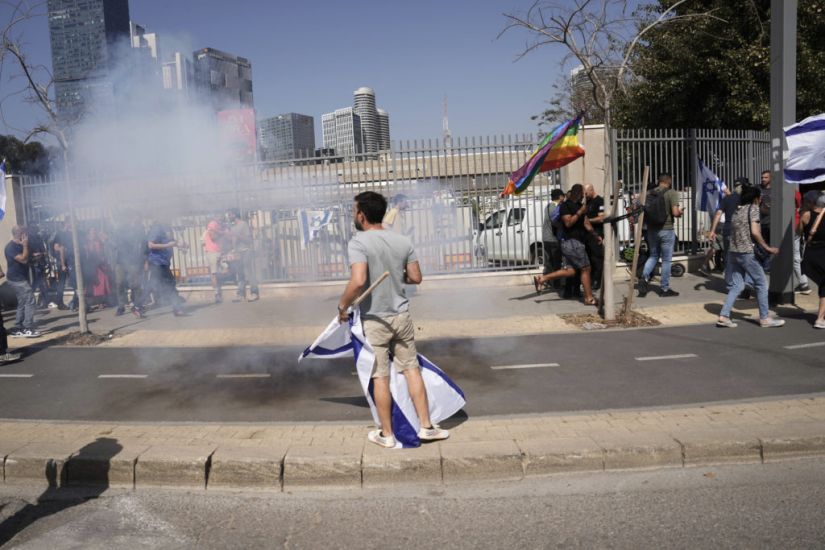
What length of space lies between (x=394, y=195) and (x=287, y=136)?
210 cm

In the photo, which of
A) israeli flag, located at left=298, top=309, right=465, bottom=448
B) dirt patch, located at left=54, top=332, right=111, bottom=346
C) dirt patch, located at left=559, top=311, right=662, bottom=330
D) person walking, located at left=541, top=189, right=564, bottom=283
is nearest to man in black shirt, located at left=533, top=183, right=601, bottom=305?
person walking, located at left=541, top=189, right=564, bottom=283

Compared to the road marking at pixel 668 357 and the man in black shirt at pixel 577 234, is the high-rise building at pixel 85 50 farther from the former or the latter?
the road marking at pixel 668 357

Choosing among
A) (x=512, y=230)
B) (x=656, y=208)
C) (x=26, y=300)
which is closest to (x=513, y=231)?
(x=512, y=230)

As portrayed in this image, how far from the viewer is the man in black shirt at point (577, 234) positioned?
367 inches

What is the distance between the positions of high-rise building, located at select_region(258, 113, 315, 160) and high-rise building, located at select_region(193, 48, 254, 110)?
1.60 metres

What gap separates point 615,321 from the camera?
27.2 ft

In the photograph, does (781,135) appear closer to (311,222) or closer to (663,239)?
(663,239)

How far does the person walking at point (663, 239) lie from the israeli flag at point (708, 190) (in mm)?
1521

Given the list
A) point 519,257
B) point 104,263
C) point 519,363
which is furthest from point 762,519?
point 104,263

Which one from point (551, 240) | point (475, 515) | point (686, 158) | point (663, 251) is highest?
point (686, 158)

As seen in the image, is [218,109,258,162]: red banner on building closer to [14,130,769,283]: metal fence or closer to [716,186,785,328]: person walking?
[14,130,769,283]: metal fence

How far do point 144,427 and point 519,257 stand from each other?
8204mm

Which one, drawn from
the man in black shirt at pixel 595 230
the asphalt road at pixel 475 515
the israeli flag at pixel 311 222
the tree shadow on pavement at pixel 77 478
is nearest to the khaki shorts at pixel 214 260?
the israeli flag at pixel 311 222

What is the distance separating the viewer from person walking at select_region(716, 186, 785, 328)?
744 cm
